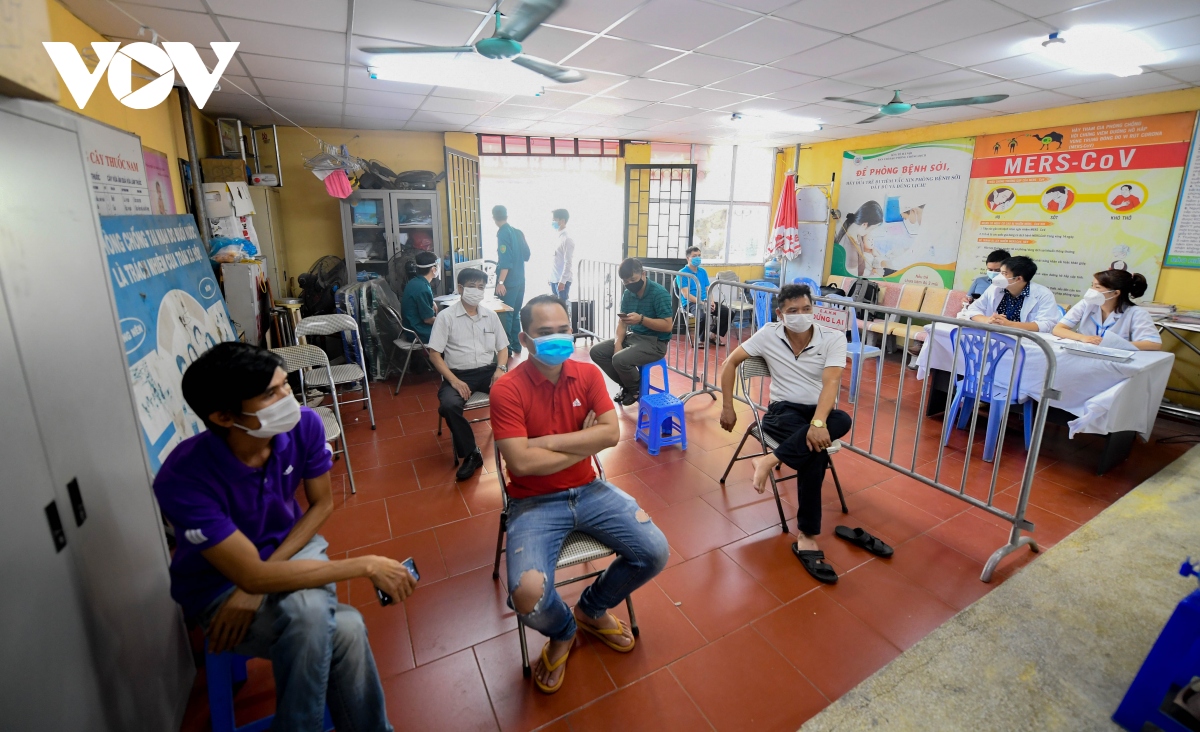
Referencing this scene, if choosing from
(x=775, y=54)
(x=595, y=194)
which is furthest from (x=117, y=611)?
(x=595, y=194)

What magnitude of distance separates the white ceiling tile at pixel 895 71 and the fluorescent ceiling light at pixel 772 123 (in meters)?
1.51

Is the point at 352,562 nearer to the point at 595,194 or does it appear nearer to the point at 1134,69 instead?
the point at 1134,69

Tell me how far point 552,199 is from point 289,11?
5.28 m

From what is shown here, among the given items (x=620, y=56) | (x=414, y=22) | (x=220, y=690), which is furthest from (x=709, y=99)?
(x=220, y=690)

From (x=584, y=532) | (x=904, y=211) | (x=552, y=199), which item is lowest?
(x=584, y=532)

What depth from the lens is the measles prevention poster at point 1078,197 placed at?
4.66 metres

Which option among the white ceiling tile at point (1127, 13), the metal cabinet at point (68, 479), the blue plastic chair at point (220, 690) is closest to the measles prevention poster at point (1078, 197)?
the white ceiling tile at point (1127, 13)

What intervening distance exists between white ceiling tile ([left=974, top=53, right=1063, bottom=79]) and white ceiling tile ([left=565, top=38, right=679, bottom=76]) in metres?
2.38

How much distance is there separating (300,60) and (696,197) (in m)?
5.79

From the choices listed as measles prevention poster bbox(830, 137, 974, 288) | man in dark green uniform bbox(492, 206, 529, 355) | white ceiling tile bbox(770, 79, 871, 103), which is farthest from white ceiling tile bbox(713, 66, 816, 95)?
measles prevention poster bbox(830, 137, 974, 288)

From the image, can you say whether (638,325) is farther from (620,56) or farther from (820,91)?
(820,91)

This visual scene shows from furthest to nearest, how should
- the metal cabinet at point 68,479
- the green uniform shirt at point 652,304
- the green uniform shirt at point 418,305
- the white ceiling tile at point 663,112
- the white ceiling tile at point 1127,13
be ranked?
the white ceiling tile at point 663,112, the green uniform shirt at point 418,305, the green uniform shirt at point 652,304, the white ceiling tile at point 1127,13, the metal cabinet at point 68,479

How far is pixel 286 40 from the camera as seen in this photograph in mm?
3312

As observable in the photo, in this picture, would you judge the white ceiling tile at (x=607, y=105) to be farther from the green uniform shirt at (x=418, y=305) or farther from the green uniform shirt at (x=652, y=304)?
the green uniform shirt at (x=418, y=305)
